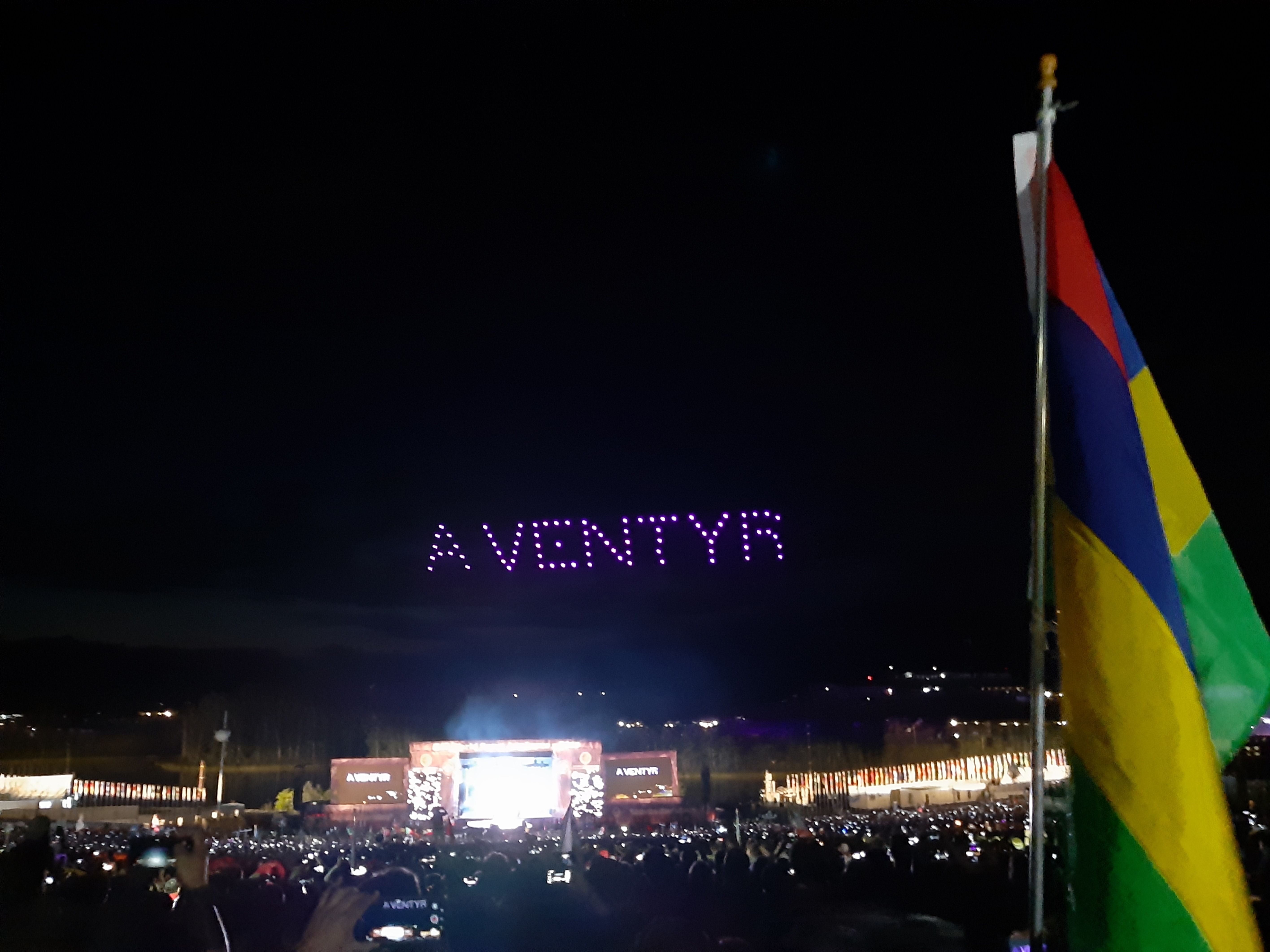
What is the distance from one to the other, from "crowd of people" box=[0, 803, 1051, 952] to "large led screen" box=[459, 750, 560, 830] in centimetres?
1148

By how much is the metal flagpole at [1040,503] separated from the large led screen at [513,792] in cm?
3922

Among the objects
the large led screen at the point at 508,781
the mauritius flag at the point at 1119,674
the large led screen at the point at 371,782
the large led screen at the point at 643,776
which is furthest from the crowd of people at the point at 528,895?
the large led screen at the point at 371,782

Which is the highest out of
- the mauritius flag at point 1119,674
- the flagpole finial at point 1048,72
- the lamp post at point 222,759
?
the flagpole finial at point 1048,72

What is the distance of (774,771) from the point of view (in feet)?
215

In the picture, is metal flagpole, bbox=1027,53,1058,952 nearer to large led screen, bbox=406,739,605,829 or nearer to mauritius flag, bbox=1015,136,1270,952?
mauritius flag, bbox=1015,136,1270,952

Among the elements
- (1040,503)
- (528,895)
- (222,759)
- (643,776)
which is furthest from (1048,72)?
(222,759)

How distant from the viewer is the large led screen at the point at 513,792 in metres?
40.9

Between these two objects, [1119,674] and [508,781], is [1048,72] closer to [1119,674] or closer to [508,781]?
[1119,674]

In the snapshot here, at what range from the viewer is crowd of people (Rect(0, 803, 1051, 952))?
1298cm

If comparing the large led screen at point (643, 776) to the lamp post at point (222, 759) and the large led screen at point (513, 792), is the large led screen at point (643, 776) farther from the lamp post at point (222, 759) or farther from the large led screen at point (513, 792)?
the lamp post at point (222, 759)

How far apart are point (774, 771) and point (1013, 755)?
15408mm

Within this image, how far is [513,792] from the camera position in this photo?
4106cm

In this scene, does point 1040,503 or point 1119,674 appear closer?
point 1119,674

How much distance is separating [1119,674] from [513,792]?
40.2m
